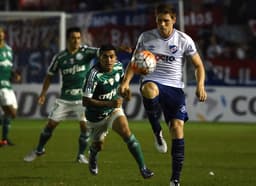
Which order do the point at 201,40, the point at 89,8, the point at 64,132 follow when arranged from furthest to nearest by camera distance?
the point at 89,8, the point at 201,40, the point at 64,132

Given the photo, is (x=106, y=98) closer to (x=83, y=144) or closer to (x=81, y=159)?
(x=83, y=144)

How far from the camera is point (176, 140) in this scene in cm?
1035

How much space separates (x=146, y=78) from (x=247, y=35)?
2122cm

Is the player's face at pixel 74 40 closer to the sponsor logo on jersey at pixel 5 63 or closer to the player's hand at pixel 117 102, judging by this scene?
the player's hand at pixel 117 102

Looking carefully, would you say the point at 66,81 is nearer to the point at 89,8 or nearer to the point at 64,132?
the point at 64,132

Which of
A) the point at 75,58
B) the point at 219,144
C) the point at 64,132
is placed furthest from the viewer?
the point at 64,132

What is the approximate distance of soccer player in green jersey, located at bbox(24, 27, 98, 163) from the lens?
1438cm

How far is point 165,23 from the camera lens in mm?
10422

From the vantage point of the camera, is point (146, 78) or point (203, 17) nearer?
point (146, 78)

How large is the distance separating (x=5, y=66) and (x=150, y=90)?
8538mm

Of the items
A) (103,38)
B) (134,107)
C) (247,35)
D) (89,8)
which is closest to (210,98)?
(134,107)

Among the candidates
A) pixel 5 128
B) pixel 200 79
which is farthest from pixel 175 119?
pixel 5 128

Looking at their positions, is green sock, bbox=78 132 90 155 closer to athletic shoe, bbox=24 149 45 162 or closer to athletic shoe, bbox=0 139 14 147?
athletic shoe, bbox=24 149 45 162

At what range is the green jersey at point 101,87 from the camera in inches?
468
